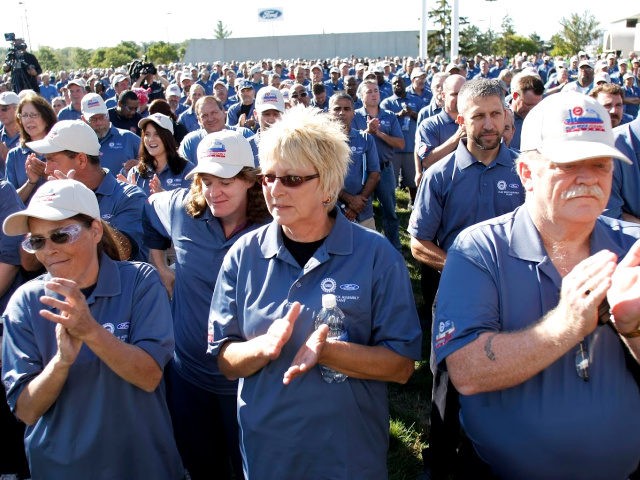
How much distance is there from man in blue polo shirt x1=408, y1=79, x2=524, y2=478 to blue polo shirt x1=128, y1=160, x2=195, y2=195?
7.14 ft

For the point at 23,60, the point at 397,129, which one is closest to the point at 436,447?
the point at 397,129

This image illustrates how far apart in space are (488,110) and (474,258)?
2375 millimetres

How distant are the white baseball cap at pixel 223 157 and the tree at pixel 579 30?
2343 inches

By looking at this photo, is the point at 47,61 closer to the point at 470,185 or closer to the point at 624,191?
the point at 470,185

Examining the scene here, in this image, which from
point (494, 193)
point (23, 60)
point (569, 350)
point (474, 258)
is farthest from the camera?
point (23, 60)

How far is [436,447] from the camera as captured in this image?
3748 millimetres

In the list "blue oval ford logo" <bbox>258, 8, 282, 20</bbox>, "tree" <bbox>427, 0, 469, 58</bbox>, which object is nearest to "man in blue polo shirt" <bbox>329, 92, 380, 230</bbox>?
"tree" <bbox>427, 0, 469, 58</bbox>

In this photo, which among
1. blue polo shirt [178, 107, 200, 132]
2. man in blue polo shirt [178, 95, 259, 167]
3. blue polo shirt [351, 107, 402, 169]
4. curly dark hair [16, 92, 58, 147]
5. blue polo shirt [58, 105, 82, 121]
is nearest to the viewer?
curly dark hair [16, 92, 58, 147]

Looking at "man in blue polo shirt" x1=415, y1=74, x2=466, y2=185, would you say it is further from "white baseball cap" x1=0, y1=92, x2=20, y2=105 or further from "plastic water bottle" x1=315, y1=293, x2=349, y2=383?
"white baseball cap" x1=0, y1=92, x2=20, y2=105

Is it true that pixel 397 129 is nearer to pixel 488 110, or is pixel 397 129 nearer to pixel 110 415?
pixel 488 110

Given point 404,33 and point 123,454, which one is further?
point 404,33

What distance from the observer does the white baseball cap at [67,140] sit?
4.19m

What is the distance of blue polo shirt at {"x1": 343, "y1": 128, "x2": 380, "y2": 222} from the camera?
6973 millimetres

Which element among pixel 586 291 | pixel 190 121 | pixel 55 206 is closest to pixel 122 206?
pixel 55 206
